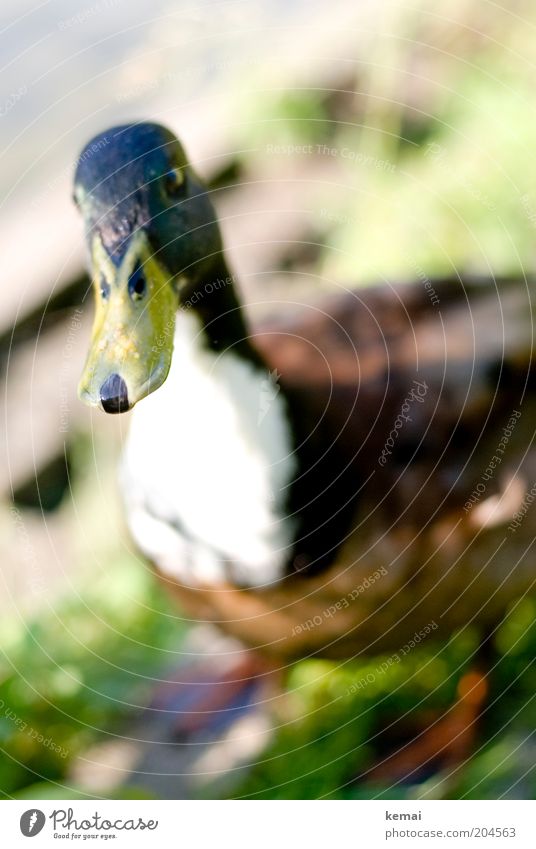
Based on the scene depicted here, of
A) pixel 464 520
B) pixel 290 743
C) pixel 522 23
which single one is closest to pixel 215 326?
pixel 464 520

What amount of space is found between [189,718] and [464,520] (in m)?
0.49

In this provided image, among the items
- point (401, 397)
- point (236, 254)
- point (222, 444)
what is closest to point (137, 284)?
point (222, 444)

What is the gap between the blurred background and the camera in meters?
1.20

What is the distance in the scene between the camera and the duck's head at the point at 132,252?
0.83 metres

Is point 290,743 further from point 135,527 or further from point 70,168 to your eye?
point 70,168

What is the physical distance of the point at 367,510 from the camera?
1069mm
